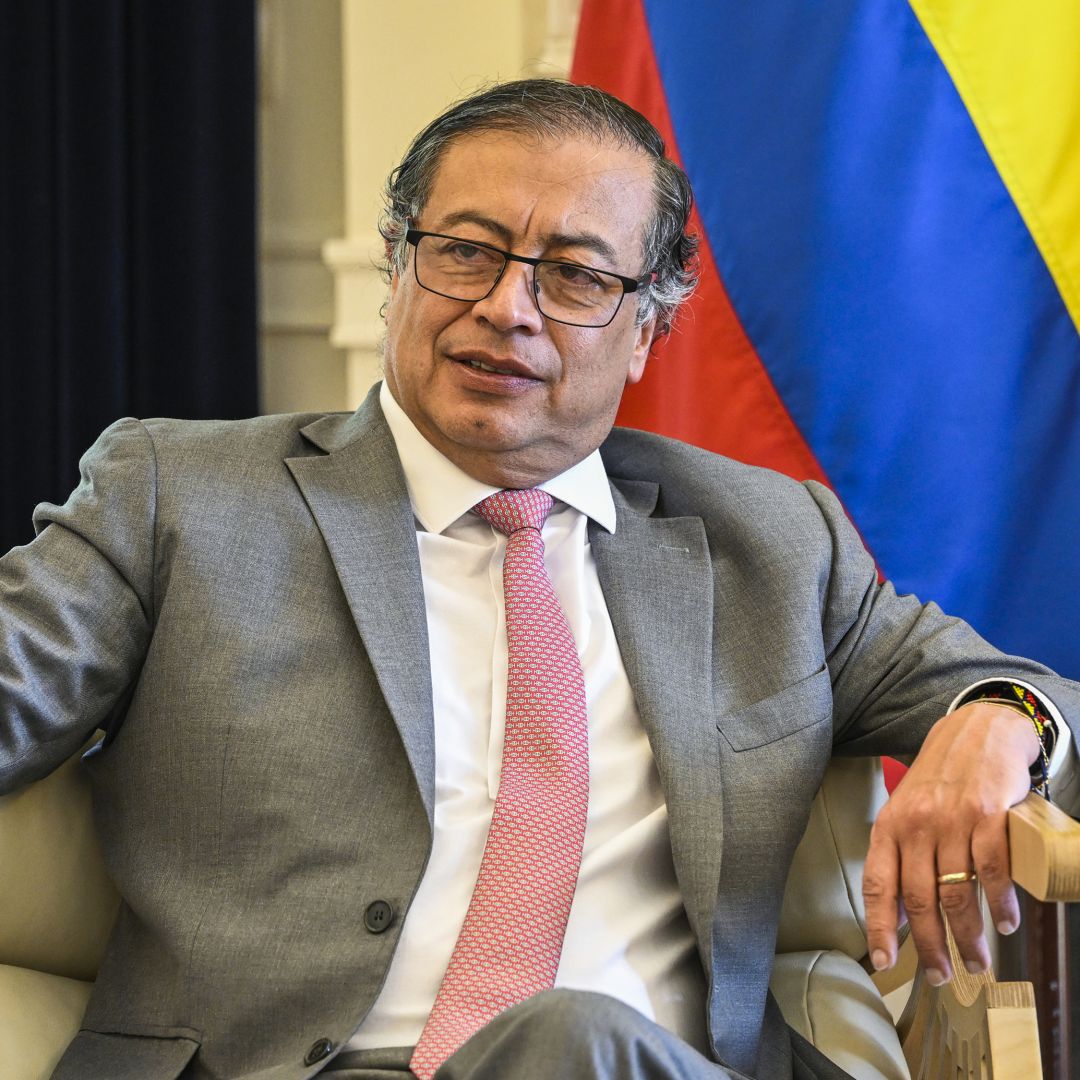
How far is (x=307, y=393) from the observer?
2.78 metres

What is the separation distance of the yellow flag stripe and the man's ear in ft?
2.01

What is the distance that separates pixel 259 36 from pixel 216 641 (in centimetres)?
159

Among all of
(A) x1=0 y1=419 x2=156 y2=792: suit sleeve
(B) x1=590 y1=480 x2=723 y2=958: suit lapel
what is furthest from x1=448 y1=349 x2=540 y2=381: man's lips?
(A) x1=0 y1=419 x2=156 y2=792: suit sleeve

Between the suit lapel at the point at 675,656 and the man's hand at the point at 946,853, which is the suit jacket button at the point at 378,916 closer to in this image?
the suit lapel at the point at 675,656

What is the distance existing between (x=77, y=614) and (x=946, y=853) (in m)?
0.87

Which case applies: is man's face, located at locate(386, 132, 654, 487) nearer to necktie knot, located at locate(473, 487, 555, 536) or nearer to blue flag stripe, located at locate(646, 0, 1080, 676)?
necktie knot, located at locate(473, 487, 555, 536)

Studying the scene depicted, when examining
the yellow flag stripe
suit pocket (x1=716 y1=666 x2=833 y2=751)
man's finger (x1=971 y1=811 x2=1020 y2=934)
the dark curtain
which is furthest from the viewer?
the dark curtain

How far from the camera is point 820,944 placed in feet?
5.58

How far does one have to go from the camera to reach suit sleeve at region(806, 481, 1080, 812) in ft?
5.36

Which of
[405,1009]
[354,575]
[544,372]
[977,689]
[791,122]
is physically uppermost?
[791,122]

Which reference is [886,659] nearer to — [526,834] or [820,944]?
[820,944]

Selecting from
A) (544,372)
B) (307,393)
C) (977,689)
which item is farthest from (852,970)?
(307,393)

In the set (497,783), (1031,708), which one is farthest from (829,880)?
(497,783)

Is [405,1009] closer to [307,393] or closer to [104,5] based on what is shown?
[307,393]
